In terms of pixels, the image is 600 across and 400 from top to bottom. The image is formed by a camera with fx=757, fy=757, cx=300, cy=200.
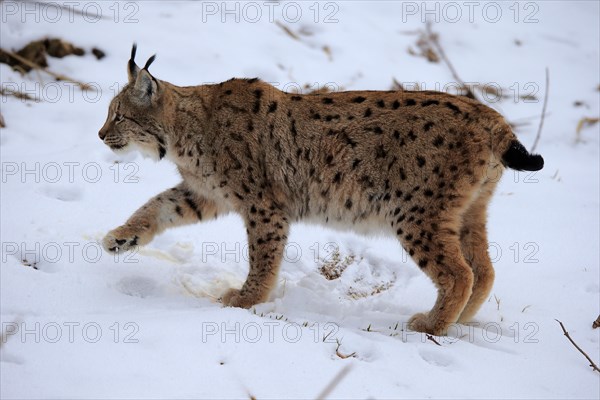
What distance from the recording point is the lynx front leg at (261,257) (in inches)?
216

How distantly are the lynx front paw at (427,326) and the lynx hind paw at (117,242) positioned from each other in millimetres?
2155

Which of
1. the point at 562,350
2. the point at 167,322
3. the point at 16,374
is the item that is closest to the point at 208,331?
the point at 167,322

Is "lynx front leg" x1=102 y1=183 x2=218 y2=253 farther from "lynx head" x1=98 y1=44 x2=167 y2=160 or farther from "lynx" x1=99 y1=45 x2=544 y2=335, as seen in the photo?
"lynx head" x1=98 y1=44 x2=167 y2=160

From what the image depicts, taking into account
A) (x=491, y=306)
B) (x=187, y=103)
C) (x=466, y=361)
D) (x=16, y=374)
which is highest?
(x=187, y=103)

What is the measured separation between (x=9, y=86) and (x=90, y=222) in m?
2.76

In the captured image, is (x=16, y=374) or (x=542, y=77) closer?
(x=16, y=374)

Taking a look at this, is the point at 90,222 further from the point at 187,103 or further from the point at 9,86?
the point at 9,86

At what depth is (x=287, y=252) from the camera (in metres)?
6.44

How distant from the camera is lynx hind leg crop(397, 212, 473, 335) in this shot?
5.20m

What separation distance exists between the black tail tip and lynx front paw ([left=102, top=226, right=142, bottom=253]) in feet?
9.07

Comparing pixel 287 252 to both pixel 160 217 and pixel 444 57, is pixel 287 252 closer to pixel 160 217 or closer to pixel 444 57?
pixel 160 217

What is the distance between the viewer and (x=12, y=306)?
4.64 meters
